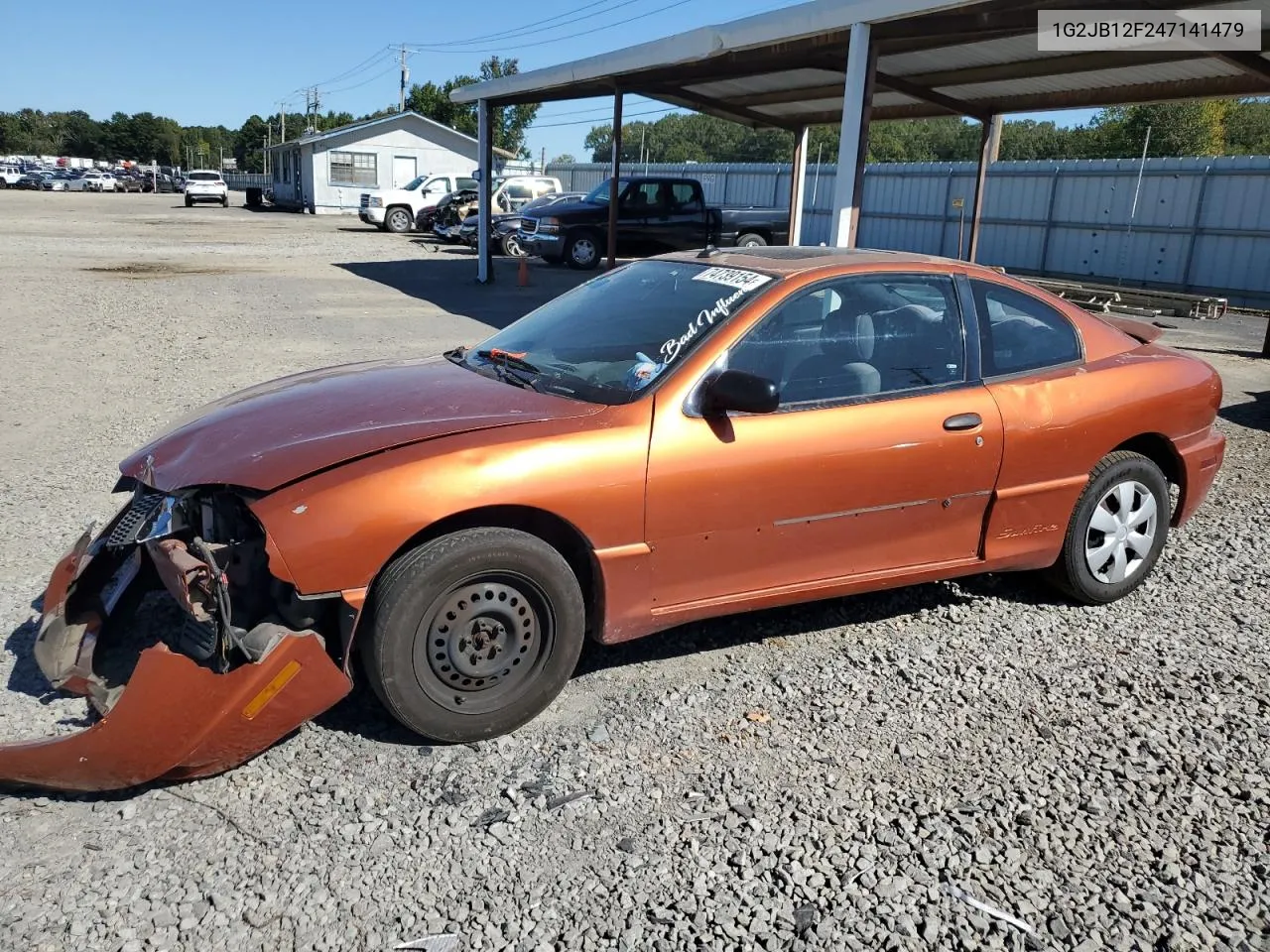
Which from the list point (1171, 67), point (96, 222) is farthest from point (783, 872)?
point (96, 222)

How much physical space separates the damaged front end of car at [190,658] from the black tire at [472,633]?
149 mm

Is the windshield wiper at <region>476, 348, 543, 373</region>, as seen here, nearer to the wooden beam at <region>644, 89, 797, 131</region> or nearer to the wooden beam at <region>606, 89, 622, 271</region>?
the wooden beam at <region>606, 89, 622, 271</region>

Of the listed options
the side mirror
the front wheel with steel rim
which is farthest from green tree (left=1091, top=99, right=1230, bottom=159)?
the side mirror

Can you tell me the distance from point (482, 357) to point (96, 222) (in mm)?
35785

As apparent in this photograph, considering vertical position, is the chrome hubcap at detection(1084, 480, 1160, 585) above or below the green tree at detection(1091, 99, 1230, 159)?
below

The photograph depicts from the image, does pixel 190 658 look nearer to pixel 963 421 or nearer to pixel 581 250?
pixel 963 421

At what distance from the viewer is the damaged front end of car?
2850 millimetres

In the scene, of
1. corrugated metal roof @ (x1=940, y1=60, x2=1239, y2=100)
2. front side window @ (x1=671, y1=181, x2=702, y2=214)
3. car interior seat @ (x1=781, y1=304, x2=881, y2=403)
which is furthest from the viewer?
front side window @ (x1=671, y1=181, x2=702, y2=214)

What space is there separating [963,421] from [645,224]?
1690 cm

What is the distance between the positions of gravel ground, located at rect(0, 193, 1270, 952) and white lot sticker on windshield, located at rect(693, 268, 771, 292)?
4.83 feet

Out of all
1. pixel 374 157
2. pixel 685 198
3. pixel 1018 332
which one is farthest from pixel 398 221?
pixel 1018 332

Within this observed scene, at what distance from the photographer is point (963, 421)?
13.3ft

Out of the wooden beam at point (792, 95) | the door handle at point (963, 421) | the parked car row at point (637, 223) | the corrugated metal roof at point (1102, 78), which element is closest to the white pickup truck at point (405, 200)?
the parked car row at point (637, 223)

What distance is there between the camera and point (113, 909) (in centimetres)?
256
